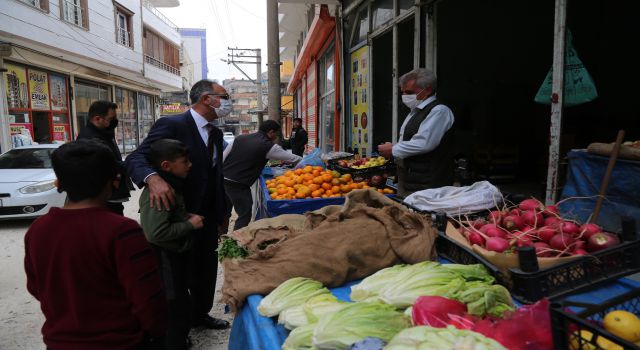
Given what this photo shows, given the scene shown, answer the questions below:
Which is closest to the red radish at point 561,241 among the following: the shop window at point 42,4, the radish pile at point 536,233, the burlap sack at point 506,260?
the radish pile at point 536,233

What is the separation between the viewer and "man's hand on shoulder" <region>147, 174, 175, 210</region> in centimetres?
272

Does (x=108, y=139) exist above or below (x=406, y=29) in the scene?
below

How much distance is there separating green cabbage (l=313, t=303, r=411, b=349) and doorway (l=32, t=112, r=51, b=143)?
17719mm

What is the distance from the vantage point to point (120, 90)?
2391 centimetres

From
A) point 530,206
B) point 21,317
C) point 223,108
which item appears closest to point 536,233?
point 530,206

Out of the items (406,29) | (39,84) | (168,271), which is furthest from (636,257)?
(39,84)

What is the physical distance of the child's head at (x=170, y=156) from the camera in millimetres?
2857

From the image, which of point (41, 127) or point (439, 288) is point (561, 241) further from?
point (41, 127)

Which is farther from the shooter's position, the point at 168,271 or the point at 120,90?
the point at 120,90

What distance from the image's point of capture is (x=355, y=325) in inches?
58.1

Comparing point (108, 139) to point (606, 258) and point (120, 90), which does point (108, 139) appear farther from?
point (120, 90)

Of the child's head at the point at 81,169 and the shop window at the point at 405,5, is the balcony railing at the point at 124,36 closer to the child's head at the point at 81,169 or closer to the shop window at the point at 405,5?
the shop window at the point at 405,5

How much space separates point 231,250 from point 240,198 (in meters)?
3.13

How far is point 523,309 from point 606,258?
81 cm
